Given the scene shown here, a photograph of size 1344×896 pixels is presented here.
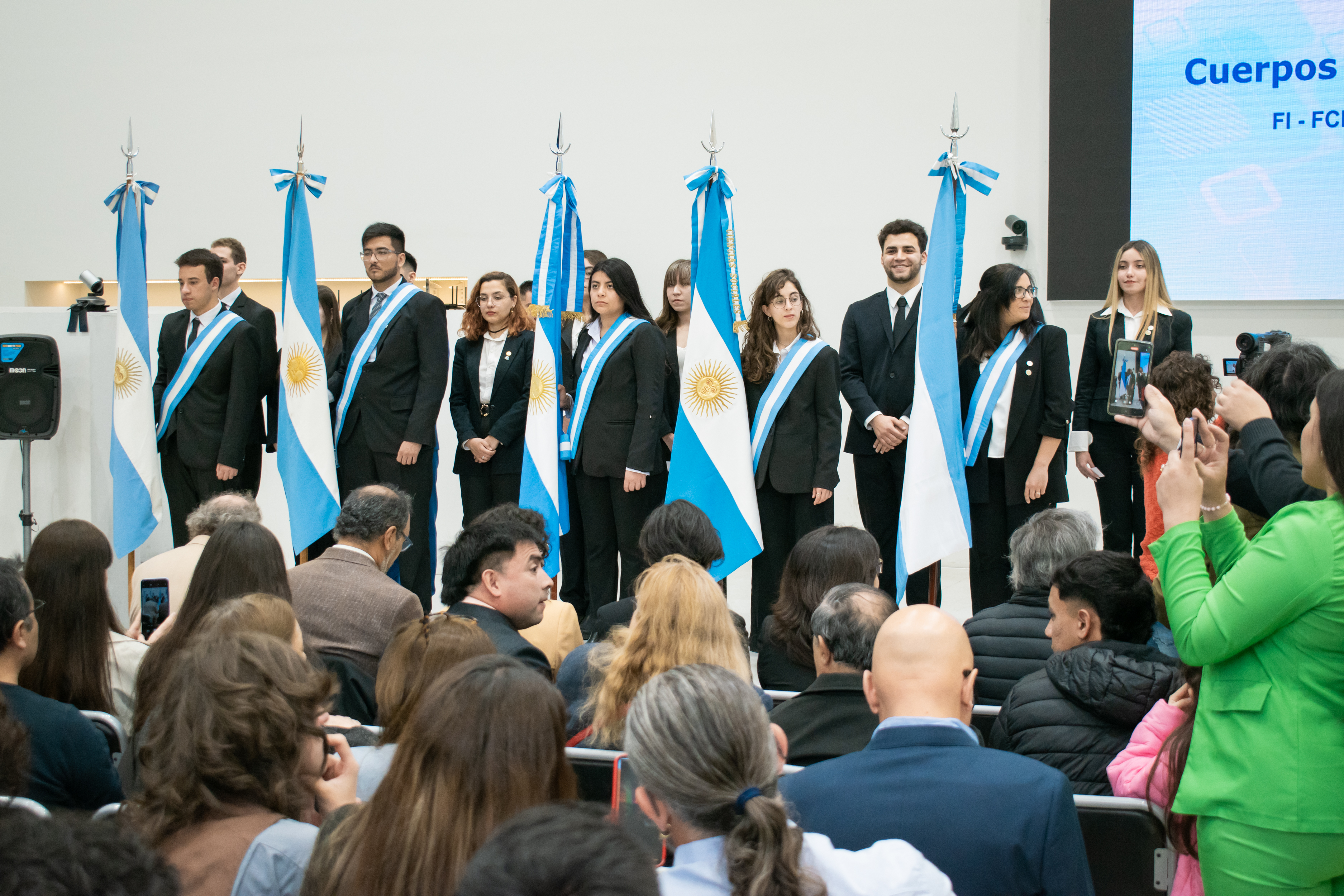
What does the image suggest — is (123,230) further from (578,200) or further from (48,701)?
(48,701)

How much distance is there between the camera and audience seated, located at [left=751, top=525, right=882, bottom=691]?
2.66m

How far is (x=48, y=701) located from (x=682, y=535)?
156 centimetres

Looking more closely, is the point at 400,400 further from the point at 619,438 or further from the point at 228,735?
the point at 228,735

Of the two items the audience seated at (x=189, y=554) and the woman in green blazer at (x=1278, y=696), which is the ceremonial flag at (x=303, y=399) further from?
the woman in green blazer at (x=1278, y=696)

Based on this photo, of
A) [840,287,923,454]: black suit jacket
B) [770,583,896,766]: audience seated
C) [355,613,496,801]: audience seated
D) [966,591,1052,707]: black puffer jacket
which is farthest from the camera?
[840,287,923,454]: black suit jacket

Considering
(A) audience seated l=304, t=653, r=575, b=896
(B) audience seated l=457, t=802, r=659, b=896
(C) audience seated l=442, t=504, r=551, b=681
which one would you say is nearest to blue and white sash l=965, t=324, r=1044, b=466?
(C) audience seated l=442, t=504, r=551, b=681

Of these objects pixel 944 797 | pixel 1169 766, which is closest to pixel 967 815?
pixel 944 797

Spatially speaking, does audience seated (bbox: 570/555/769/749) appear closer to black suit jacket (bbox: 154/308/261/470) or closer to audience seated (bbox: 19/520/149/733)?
audience seated (bbox: 19/520/149/733)

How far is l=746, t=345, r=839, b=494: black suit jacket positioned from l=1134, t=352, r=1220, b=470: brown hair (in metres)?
1.31

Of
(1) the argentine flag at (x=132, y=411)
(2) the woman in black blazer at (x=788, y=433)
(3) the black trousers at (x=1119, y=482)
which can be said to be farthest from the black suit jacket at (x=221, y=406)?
(3) the black trousers at (x=1119, y=482)

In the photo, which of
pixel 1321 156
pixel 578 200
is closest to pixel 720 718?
pixel 1321 156

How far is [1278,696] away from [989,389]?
2736 mm

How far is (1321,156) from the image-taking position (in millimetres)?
5629

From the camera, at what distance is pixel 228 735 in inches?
56.9
